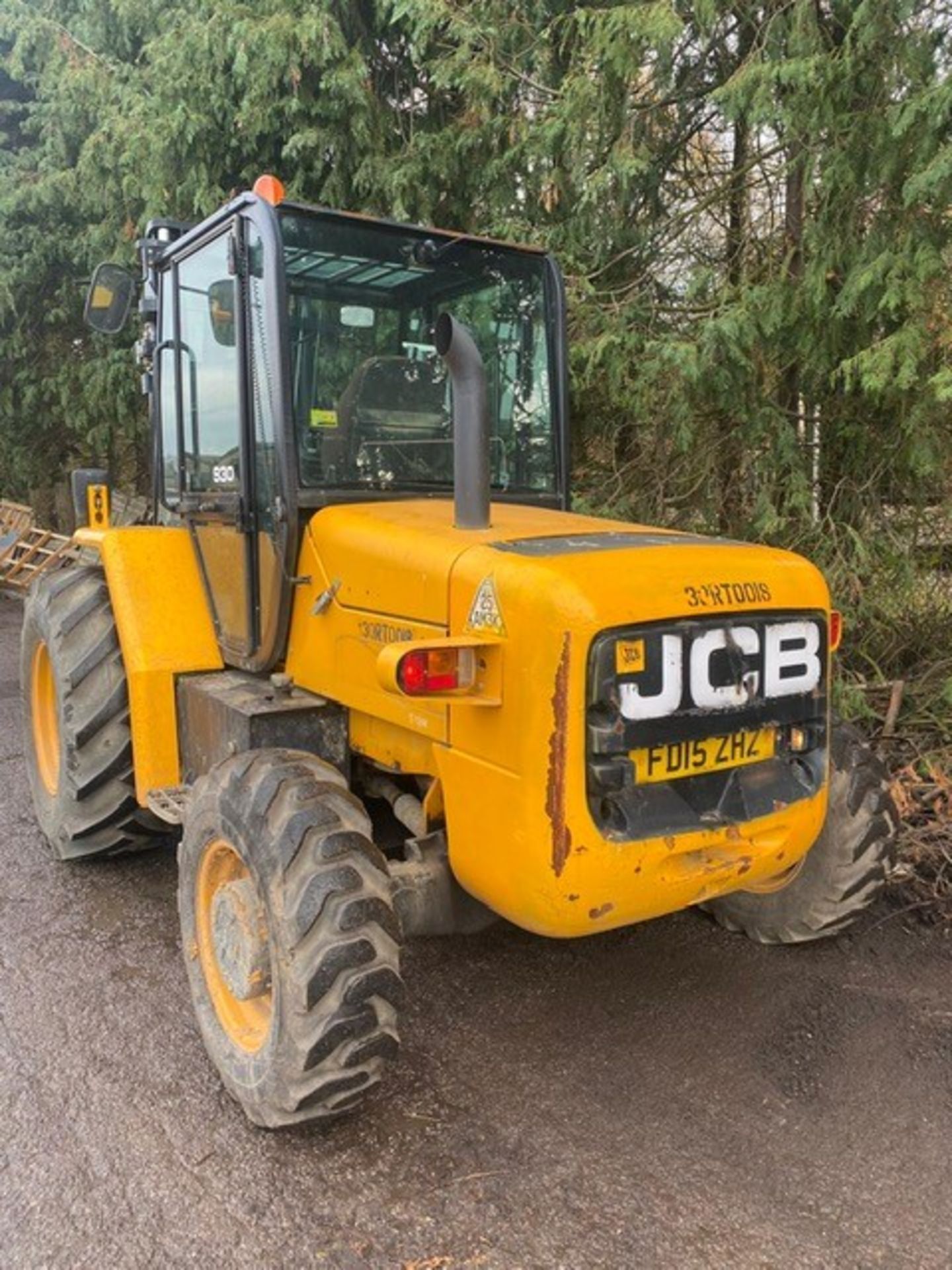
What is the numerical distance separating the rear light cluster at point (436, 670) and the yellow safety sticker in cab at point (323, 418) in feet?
3.66

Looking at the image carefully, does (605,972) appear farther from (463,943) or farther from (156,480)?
(156,480)

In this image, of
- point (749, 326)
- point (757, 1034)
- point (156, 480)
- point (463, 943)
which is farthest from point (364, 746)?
point (749, 326)

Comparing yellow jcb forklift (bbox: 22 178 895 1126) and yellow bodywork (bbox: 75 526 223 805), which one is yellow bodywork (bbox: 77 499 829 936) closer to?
yellow jcb forklift (bbox: 22 178 895 1126)

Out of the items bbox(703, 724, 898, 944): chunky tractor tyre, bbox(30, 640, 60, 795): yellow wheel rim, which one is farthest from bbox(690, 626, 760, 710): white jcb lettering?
bbox(30, 640, 60, 795): yellow wheel rim

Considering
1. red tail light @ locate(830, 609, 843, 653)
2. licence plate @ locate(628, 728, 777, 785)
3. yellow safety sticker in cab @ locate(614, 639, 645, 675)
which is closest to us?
yellow safety sticker in cab @ locate(614, 639, 645, 675)

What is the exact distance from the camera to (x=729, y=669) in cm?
262

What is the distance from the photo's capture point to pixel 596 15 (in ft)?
15.9

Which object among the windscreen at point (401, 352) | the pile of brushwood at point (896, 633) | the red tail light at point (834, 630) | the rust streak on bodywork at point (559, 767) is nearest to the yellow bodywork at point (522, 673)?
the rust streak on bodywork at point (559, 767)

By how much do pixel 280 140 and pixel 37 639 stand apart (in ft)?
14.0

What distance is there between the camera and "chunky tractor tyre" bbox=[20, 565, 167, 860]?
13.0ft

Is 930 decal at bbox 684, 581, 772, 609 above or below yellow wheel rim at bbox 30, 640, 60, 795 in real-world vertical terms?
above

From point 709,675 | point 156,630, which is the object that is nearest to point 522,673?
point 709,675

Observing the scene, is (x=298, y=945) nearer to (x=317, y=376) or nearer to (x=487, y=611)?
(x=487, y=611)

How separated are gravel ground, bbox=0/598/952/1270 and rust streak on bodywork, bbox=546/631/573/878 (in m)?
0.86
